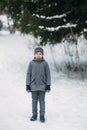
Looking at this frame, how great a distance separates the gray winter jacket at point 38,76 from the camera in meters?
10.2

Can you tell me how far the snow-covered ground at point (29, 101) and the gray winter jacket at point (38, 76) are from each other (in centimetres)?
78

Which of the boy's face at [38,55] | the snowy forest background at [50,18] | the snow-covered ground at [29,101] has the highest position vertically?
the snowy forest background at [50,18]

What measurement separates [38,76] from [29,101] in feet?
6.81

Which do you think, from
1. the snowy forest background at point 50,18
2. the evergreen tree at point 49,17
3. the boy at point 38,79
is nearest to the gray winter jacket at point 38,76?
the boy at point 38,79

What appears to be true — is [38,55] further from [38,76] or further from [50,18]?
[50,18]

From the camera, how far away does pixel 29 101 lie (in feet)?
39.8

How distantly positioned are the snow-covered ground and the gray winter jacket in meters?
0.78

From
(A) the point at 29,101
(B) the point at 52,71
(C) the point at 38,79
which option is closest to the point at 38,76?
(C) the point at 38,79

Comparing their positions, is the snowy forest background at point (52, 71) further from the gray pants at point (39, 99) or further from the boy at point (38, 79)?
the boy at point (38, 79)

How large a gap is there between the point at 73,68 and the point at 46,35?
2.34m

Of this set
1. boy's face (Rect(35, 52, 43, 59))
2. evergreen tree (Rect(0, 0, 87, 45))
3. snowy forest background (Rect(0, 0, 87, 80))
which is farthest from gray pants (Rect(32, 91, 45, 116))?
evergreen tree (Rect(0, 0, 87, 45))

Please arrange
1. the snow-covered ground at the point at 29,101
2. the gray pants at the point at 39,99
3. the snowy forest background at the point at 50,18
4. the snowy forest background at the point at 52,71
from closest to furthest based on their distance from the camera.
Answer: the snow-covered ground at the point at 29,101
the gray pants at the point at 39,99
the snowy forest background at the point at 52,71
the snowy forest background at the point at 50,18

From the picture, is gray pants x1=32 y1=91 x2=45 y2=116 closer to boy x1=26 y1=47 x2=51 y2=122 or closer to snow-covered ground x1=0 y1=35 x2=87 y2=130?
boy x1=26 y1=47 x2=51 y2=122

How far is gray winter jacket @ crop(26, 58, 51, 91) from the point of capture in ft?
33.3
